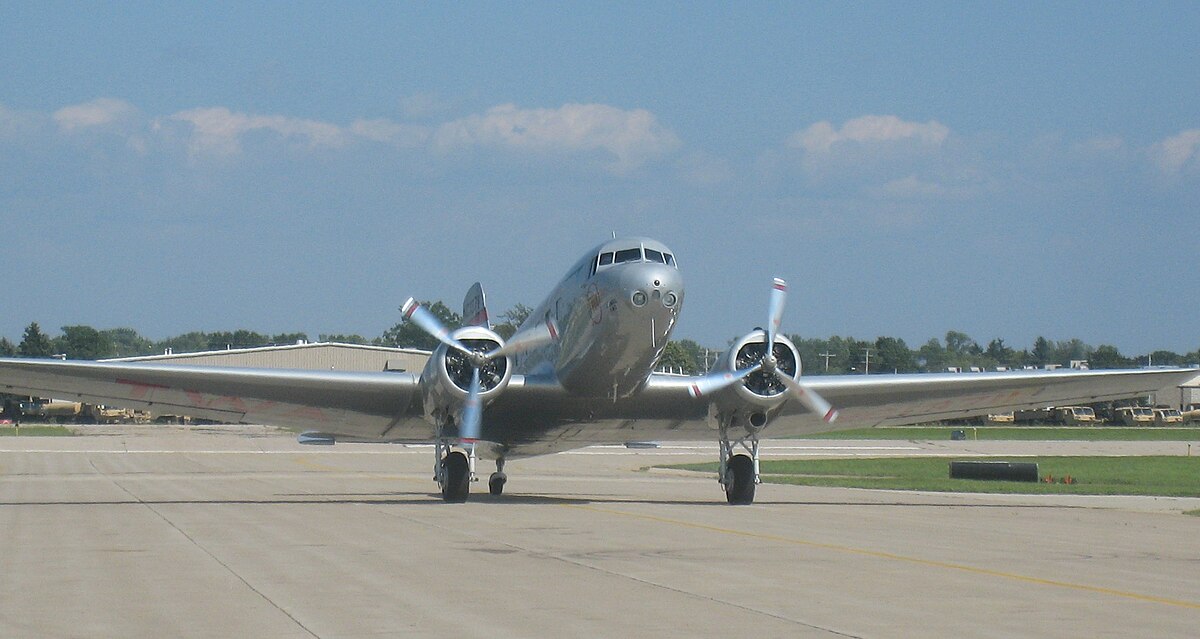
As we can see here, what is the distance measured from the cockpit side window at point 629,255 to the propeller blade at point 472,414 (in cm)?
381

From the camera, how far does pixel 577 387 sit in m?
26.0

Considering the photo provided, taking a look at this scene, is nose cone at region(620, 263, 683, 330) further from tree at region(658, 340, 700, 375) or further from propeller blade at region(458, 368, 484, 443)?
tree at region(658, 340, 700, 375)

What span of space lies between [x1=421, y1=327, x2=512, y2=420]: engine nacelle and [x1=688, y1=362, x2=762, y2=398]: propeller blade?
379 cm

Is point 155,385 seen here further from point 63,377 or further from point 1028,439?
point 1028,439

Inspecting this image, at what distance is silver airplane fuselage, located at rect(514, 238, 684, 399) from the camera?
23109mm

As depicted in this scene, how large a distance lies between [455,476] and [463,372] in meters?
2.09

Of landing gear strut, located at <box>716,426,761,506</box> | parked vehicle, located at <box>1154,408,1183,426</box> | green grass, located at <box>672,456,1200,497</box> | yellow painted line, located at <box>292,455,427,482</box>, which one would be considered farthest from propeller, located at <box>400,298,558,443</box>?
parked vehicle, located at <box>1154,408,1183,426</box>

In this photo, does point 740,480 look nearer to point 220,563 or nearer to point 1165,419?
point 220,563

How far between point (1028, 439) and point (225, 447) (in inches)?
1929

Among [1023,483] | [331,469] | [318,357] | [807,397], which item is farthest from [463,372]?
[318,357]

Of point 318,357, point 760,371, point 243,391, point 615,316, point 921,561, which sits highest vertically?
point 318,357

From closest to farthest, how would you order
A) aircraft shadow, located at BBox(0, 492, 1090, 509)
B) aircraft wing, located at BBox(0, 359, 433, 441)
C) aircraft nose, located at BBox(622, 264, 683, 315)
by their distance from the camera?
1. aircraft nose, located at BBox(622, 264, 683, 315)
2. aircraft wing, located at BBox(0, 359, 433, 441)
3. aircraft shadow, located at BBox(0, 492, 1090, 509)

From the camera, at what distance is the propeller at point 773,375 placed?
1016 inches

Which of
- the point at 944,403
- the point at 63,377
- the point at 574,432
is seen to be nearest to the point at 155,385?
the point at 63,377
